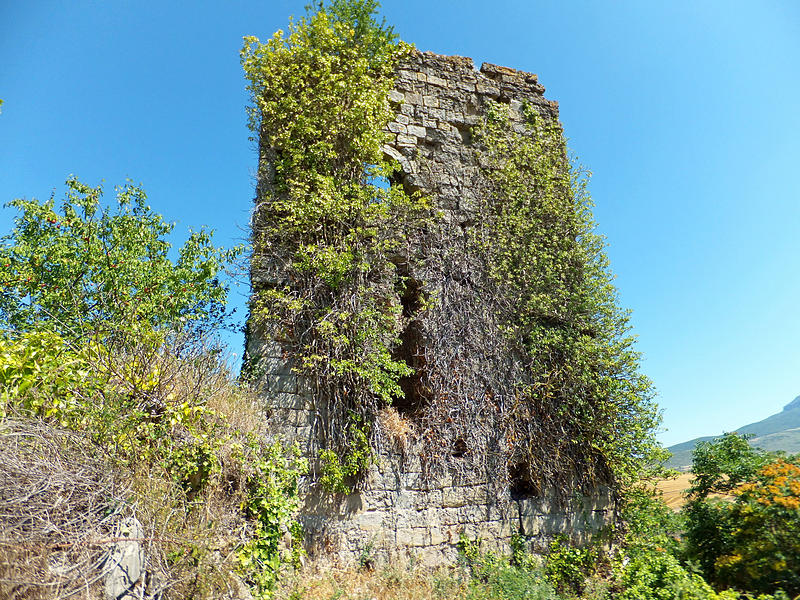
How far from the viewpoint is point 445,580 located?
5203 millimetres

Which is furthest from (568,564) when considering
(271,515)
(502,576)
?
(271,515)

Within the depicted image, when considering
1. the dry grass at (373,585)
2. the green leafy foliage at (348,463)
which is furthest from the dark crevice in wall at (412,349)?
the dry grass at (373,585)

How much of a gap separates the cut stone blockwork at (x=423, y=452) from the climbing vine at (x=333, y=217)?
9.6 inches

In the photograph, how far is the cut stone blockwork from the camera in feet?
17.2

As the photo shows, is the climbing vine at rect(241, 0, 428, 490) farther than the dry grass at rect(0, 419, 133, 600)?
Yes

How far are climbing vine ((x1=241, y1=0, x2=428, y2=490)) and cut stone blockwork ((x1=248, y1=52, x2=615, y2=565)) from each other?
0.24 metres

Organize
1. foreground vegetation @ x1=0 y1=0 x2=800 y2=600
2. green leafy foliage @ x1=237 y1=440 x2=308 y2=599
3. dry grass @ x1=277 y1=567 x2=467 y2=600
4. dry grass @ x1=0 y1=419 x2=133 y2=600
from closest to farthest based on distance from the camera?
1. dry grass @ x1=0 y1=419 x2=133 y2=600
2. foreground vegetation @ x1=0 y1=0 x2=800 y2=600
3. green leafy foliage @ x1=237 y1=440 x2=308 y2=599
4. dry grass @ x1=277 y1=567 x2=467 y2=600

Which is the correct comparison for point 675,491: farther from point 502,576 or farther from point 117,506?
point 117,506

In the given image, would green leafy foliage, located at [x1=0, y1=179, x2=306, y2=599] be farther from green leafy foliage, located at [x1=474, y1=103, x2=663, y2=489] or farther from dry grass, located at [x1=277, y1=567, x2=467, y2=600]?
green leafy foliage, located at [x1=474, y1=103, x2=663, y2=489]

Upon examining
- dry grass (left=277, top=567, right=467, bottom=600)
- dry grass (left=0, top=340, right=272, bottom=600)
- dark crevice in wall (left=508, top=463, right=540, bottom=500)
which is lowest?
dry grass (left=277, top=567, right=467, bottom=600)

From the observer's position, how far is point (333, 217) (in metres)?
6.00

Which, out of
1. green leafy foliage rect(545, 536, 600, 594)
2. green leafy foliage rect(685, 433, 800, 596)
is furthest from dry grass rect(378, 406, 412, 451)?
green leafy foliage rect(685, 433, 800, 596)

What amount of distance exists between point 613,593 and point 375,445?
10.9 feet

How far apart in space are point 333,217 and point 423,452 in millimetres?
3203
